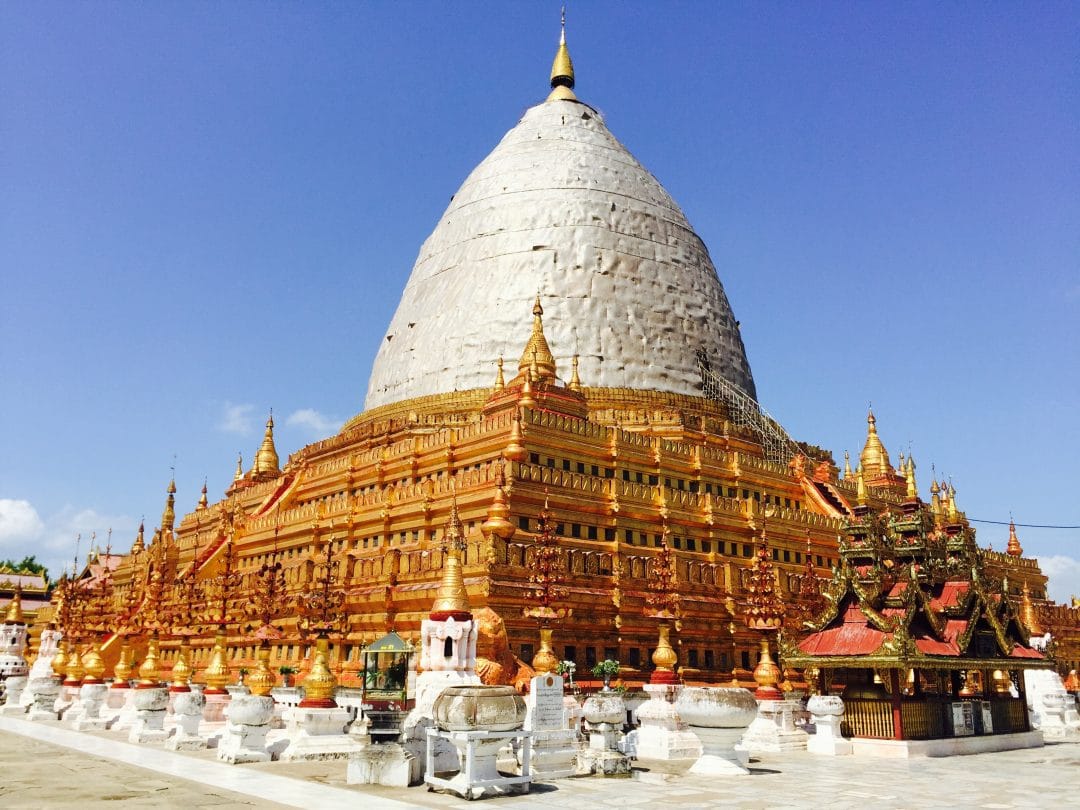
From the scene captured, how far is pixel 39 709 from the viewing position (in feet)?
116

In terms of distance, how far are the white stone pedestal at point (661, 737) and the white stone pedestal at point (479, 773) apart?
6.56 m

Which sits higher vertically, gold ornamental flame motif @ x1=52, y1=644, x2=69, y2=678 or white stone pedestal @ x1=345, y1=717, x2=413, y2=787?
gold ornamental flame motif @ x1=52, y1=644, x2=69, y2=678

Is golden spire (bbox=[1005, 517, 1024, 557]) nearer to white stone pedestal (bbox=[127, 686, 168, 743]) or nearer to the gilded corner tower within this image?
the gilded corner tower

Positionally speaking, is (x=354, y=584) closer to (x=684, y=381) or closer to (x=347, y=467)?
(x=347, y=467)

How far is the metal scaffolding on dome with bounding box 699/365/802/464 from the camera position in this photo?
5016cm

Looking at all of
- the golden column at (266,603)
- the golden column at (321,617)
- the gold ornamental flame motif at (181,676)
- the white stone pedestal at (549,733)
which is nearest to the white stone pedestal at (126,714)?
the gold ornamental flame motif at (181,676)

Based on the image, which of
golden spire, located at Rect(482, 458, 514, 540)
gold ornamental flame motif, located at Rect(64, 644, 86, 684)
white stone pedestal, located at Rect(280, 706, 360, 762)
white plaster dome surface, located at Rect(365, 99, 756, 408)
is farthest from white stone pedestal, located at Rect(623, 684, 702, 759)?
white plaster dome surface, located at Rect(365, 99, 756, 408)

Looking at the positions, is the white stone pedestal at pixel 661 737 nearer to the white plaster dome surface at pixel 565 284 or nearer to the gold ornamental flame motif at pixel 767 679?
the gold ornamental flame motif at pixel 767 679

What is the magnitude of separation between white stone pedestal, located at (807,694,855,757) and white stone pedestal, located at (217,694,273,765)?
41.8 feet

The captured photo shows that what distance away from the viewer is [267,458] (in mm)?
60375

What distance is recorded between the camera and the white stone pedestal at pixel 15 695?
3822 centimetres

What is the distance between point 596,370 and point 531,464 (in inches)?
504

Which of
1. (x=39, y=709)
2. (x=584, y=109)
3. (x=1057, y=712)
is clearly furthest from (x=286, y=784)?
(x=584, y=109)

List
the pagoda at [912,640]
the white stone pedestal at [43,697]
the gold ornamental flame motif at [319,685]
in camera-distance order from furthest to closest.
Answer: the white stone pedestal at [43,697], the pagoda at [912,640], the gold ornamental flame motif at [319,685]
